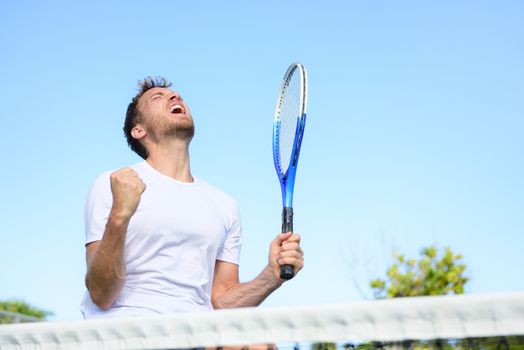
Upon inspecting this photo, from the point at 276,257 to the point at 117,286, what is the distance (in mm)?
750

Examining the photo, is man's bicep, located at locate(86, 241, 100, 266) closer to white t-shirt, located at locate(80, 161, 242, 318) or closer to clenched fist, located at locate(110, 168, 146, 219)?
white t-shirt, located at locate(80, 161, 242, 318)

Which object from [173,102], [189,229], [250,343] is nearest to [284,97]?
[173,102]

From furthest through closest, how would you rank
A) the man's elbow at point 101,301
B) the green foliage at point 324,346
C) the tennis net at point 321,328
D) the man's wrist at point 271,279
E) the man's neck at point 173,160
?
the man's neck at point 173,160
the man's wrist at point 271,279
the man's elbow at point 101,301
the green foliage at point 324,346
the tennis net at point 321,328

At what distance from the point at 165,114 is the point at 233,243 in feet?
2.49

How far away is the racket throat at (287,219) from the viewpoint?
3576 mm

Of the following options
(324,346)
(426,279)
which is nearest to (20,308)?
(426,279)

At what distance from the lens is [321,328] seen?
2.03 metres

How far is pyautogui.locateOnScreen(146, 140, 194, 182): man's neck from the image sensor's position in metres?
3.76

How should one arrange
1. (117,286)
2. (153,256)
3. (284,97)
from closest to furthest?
(117,286), (153,256), (284,97)

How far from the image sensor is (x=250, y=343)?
2.09 meters

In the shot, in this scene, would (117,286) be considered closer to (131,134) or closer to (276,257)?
(276,257)

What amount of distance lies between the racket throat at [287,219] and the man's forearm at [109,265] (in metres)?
0.87

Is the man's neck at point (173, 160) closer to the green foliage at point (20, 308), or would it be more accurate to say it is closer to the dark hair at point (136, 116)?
the dark hair at point (136, 116)

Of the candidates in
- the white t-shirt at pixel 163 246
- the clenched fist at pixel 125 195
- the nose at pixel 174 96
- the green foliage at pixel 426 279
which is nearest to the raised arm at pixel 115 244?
the clenched fist at pixel 125 195
